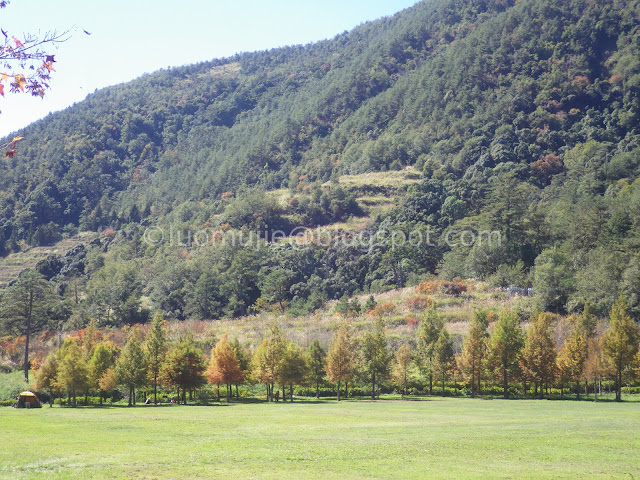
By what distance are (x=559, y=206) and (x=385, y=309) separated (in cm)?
3552

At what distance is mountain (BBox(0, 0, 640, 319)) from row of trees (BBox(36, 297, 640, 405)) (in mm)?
16133

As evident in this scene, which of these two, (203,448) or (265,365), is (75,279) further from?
(203,448)

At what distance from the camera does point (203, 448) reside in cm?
1991

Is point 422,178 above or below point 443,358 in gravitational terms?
above

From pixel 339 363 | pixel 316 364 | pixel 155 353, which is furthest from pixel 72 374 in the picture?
pixel 339 363

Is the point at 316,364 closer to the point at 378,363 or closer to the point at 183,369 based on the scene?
the point at 378,363

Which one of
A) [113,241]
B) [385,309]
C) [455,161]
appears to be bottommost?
[385,309]

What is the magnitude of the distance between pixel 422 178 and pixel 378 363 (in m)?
79.1

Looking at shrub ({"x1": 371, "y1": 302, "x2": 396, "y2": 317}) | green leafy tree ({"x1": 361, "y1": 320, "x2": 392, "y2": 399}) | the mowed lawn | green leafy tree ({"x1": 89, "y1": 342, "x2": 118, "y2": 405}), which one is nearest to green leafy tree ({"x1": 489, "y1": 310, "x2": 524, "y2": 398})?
green leafy tree ({"x1": 361, "y1": 320, "x2": 392, "y2": 399})

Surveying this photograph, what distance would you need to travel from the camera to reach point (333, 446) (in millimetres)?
20203

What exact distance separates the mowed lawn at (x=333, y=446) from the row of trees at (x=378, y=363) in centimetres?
1205

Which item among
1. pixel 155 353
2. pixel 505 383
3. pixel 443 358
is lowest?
pixel 505 383

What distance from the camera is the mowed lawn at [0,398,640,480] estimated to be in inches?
628

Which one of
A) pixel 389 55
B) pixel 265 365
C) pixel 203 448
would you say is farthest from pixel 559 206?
pixel 389 55
